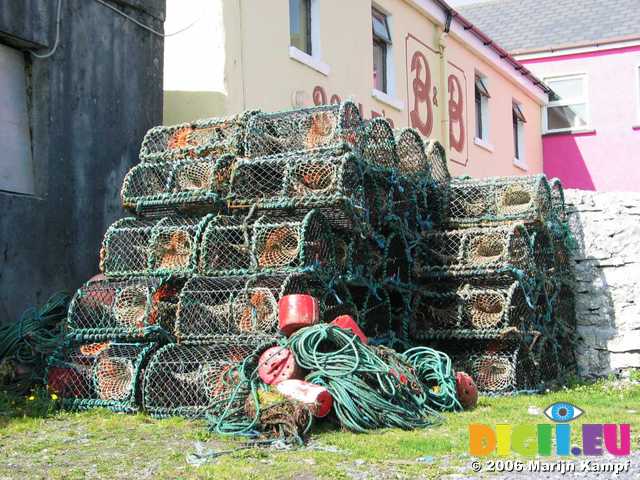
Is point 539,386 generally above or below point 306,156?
below

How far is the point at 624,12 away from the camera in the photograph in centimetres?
2195

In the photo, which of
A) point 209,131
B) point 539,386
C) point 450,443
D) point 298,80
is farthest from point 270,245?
point 298,80

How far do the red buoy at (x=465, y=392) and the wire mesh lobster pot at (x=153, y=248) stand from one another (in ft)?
7.00

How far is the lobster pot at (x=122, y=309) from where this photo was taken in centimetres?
673

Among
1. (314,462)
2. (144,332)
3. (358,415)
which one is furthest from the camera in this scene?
(144,332)

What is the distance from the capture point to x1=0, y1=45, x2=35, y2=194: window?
7.93 metres

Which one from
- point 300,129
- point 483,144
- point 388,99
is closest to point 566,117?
point 483,144

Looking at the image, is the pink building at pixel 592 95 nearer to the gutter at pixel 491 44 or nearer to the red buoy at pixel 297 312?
the gutter at pixel 491 44

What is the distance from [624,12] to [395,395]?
18.6 metres

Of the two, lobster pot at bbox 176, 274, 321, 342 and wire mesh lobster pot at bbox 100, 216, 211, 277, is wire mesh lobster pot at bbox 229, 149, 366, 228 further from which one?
lobster pot at bbox 176, 274, 321, 342

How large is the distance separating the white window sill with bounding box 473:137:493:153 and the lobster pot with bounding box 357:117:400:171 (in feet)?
29.1

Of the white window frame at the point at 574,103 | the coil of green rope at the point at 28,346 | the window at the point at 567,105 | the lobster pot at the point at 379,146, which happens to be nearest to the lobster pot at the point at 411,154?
the lobster pot at the point at 379,146

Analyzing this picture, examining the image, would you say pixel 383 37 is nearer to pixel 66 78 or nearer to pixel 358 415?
pixel 66 78

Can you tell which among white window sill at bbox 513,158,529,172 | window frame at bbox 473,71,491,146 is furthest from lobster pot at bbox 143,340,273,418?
white window sill at bbox 513,158,529,172
